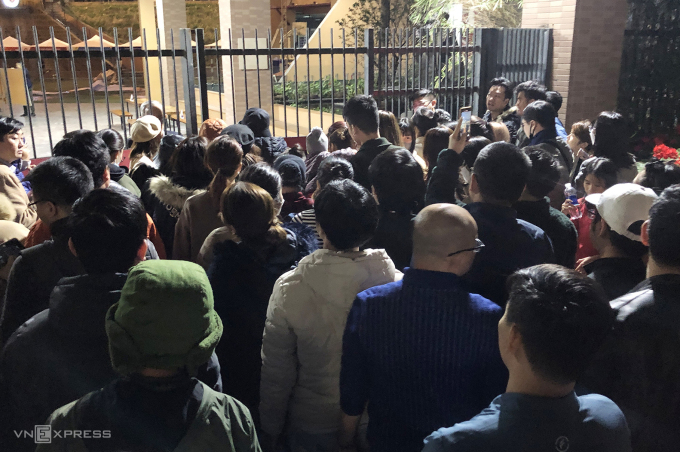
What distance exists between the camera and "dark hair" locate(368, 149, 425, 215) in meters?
2.71

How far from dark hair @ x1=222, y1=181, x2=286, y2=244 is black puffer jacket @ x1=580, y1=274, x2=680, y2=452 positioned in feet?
4.37

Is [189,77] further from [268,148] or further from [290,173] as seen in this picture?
[290,173]

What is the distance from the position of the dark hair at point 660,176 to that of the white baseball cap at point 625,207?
3.22 ft

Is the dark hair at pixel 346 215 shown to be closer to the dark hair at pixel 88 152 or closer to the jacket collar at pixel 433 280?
the jacket collar at pixel 433 280

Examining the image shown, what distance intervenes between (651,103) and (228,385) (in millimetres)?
9324

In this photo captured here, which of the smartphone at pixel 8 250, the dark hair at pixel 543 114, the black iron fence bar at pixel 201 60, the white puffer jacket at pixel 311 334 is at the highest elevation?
the black iron fence bar at pixel 201 60

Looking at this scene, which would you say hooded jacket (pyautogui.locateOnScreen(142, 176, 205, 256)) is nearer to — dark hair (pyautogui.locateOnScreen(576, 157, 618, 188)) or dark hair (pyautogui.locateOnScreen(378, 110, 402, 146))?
dark hair (pyautogui.locateOnScreen(378, 110, 402, 146))

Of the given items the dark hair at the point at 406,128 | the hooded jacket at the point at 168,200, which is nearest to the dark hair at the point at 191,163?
the hooded jacket at the point at 168,200

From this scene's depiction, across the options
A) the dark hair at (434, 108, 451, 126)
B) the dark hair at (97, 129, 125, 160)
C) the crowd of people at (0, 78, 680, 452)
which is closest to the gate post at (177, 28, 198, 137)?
the dark hair at (97, 129, 125, 160)

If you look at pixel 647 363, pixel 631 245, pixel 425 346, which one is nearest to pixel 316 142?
pixel 631 245

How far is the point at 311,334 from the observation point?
82.4 inches

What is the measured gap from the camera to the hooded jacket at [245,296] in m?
2.32

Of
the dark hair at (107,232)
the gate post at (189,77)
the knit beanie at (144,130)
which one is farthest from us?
the gate post at (189,77)

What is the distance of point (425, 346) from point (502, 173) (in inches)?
40.4
